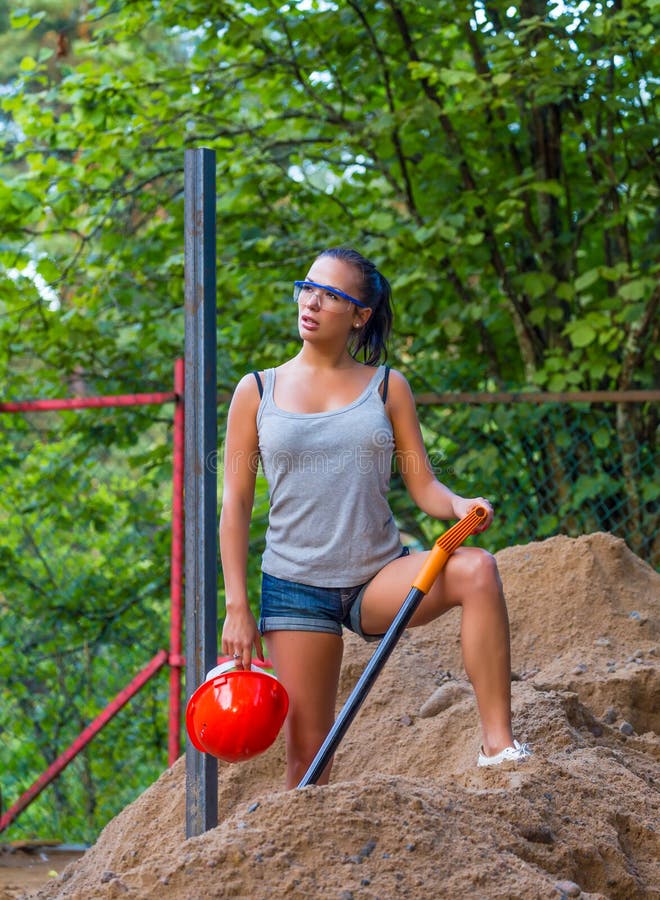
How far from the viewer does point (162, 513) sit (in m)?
6.23

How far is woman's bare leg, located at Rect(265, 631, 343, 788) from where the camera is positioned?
104 inches

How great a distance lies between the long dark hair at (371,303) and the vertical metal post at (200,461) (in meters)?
0.33

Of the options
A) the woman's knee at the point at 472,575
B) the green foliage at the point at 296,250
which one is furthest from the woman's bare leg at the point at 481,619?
the green foliage at the point at 296,250

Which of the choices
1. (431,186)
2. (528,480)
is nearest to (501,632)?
(528,480)

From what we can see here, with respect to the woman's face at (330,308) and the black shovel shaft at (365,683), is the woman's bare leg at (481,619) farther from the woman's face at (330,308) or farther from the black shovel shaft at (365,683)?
the woman's face at (330,308)

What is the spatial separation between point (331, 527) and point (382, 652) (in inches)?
13.6

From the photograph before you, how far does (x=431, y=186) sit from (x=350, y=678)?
2.99 m

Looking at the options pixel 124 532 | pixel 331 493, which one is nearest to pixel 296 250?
pixel 124 532

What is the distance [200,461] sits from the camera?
273 cm

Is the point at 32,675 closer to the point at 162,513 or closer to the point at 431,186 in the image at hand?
the point at 162,513

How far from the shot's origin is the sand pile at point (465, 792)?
6.50ft

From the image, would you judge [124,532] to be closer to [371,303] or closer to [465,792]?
[371,303]

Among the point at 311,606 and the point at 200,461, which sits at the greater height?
the point at 200,461

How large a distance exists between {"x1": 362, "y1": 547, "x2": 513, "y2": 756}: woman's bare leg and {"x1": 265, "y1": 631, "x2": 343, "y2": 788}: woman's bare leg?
236mm
